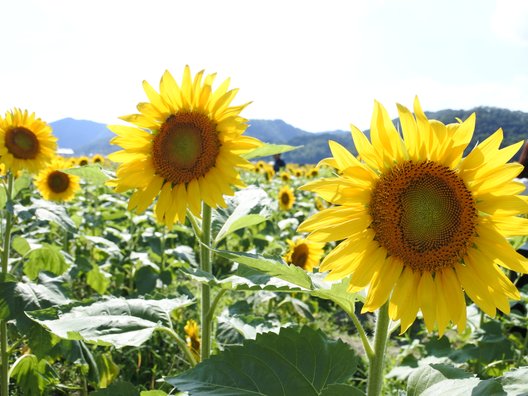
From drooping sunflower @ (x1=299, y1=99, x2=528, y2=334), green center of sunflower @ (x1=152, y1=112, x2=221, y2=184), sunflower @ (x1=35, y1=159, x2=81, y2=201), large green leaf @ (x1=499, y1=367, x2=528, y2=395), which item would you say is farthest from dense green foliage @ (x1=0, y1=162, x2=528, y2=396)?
sunflower @ (x1=35, y1=159, x2=81, y2=201)

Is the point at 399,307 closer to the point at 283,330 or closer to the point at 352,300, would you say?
the point at 352,300

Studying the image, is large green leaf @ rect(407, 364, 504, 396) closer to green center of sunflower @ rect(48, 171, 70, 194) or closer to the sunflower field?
the sunflower field

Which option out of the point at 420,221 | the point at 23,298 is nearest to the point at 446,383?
the point at 420,221

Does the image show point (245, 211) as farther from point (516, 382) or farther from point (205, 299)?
point (516, 382)

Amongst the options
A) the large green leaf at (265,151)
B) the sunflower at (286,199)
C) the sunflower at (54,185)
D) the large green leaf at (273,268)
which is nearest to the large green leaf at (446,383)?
the large green leaf at (273,268)

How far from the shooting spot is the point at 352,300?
1.36 m

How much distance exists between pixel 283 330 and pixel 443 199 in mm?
556

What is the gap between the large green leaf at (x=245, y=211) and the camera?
1.78m

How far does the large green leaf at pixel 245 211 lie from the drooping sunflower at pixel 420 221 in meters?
0.50

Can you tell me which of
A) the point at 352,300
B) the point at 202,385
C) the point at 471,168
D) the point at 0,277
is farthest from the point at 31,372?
the point at 471,168

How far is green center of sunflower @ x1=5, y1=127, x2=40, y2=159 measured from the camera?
380cm

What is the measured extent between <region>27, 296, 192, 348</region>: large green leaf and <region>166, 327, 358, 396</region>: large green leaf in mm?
299

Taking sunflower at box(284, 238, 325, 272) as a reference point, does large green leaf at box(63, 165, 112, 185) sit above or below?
above

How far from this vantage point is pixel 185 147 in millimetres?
1900
